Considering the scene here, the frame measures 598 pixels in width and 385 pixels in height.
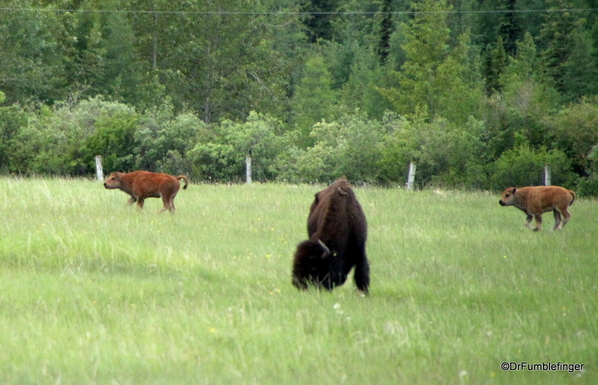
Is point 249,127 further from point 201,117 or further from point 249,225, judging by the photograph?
point 249,225

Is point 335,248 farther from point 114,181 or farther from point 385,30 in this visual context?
point 385,30

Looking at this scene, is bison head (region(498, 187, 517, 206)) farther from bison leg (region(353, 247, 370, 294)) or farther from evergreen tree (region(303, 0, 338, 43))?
evergreen tree (region(303, 0, 338, 43))

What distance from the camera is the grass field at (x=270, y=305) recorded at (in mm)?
5672

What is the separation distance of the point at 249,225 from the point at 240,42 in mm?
34003

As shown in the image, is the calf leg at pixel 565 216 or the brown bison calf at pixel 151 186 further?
the brown bison calf at pixel 151 186

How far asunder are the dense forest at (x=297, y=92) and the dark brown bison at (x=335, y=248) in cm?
2159

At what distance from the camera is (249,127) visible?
34.2 metres

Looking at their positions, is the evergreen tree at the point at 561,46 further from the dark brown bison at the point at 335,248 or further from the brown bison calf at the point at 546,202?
the dark brown bison at the point at 335,248

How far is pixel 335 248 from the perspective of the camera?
8.53 metres

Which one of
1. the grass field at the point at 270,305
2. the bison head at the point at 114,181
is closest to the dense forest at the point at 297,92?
the bison head at the point at 114,181

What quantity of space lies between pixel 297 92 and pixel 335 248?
53.9 metres

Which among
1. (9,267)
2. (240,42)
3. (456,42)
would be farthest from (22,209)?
(456,42)

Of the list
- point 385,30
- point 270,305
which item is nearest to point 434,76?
point 385,30

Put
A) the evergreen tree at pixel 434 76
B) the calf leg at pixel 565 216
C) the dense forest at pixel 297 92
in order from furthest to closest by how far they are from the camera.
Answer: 1. the evergreen tree at pixel 434 76
2. the dense forest at pixel 297 92
3. the calf leg at pixel 565 216
